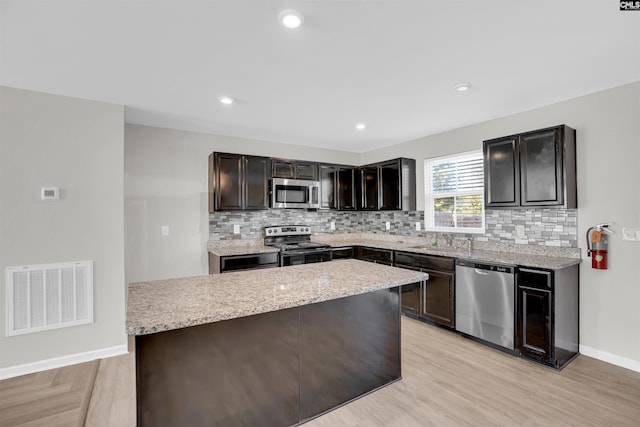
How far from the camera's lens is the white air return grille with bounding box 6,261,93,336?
269 cm

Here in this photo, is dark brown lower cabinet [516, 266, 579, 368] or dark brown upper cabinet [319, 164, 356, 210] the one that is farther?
dark brown upper cabinet [319, 164, 356, 210]

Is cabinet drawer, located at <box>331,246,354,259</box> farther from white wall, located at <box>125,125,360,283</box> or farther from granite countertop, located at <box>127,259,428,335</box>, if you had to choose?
granite countertop, located at <box>127,259,428,335</box>

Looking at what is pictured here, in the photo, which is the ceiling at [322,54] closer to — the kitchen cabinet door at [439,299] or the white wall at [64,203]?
the white wall at [64,203]

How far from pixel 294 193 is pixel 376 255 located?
5.11 ft

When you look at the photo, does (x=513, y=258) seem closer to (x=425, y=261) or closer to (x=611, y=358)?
(x=425, y=261)

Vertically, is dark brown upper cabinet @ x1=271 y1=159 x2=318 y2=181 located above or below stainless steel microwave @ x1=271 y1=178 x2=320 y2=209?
above

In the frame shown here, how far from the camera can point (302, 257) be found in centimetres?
429

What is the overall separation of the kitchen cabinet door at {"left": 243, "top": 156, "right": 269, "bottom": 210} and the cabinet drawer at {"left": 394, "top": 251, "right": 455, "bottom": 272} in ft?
6.64

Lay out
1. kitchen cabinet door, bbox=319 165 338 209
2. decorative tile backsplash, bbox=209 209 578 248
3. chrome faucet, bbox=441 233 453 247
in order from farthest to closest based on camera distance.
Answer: kitchen cabinet door, bbox=319 165 338 209 → chrome faucet, bbox=441 233 453 247 → decorative tile backsplash, bbox=209 209 578 248

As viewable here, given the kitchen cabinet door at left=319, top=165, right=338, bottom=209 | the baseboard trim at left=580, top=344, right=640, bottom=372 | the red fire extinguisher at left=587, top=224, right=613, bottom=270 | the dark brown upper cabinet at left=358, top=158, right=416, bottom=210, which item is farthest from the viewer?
the kitchen cabinet door at left=319, top=165, right=338, bottom=209

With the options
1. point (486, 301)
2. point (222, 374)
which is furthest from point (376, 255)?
point (222, 374)

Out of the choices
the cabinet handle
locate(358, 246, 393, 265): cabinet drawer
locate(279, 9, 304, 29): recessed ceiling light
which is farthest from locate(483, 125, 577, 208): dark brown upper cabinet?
locate(279, 9, 304, 29): recessed ceiling light

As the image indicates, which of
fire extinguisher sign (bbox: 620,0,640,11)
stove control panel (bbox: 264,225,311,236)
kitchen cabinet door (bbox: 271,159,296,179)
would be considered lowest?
stove control panel (bbox: 264,225,311,236)

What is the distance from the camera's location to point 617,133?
2775 mm
